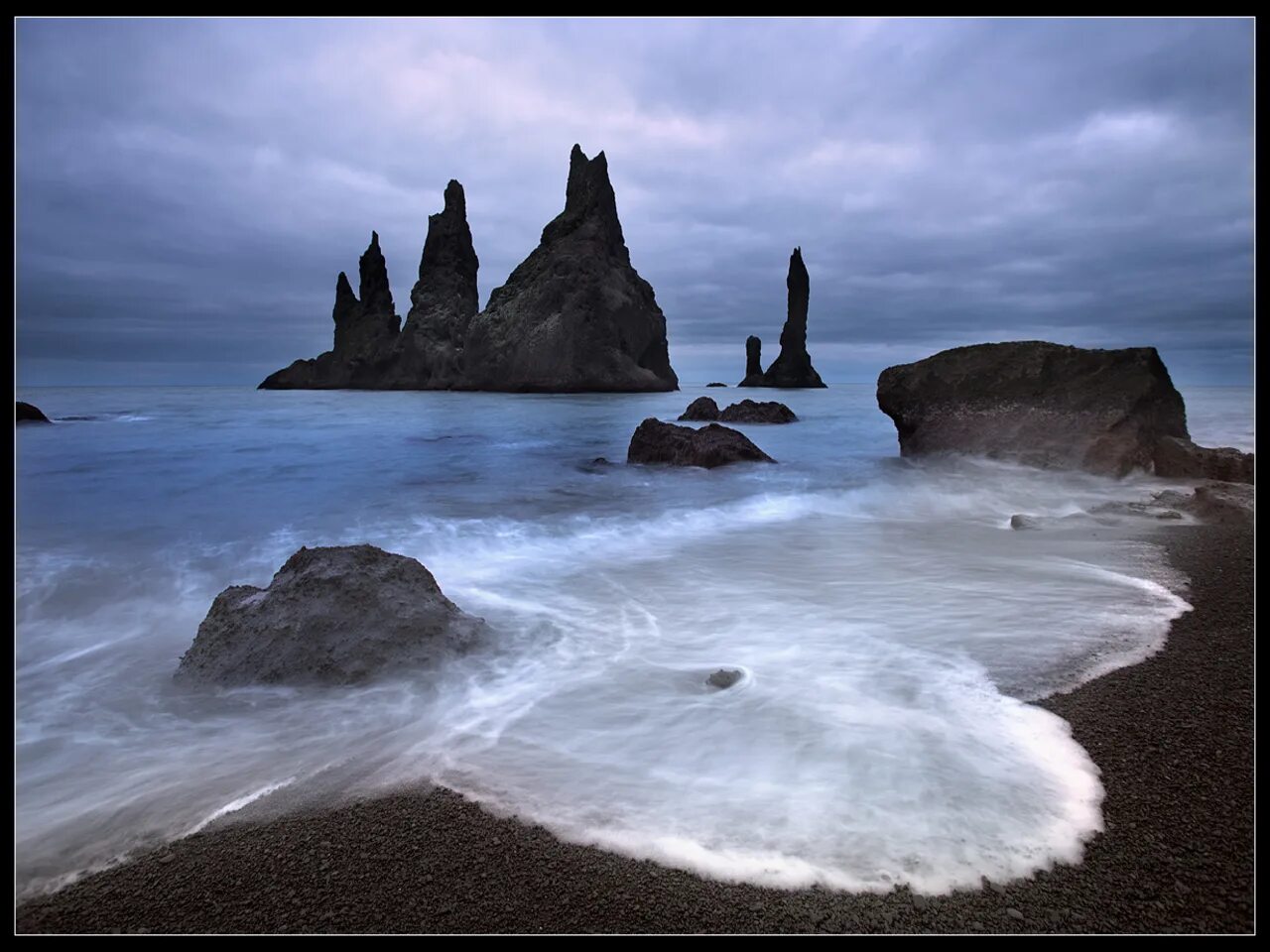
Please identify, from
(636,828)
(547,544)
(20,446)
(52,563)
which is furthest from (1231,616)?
(20,446)

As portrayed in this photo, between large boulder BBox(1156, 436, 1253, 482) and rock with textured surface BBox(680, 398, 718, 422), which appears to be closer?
large boulder BBox(1156, 436, 1253, 482)

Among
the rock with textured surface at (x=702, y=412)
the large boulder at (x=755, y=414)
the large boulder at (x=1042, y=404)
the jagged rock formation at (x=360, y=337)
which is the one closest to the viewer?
the large boulder at (x=1042, y=404)

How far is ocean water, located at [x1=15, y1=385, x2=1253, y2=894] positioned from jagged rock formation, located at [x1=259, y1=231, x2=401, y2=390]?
73930mm

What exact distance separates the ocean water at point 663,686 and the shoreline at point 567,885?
0.26ft

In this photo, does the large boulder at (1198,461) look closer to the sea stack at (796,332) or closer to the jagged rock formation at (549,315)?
the jagged rock formation at (549,315)

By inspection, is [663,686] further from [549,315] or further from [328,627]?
[549,315]

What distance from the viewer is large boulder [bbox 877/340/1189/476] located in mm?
9172

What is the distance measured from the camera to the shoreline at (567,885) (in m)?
1.52

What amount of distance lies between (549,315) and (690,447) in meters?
47.7

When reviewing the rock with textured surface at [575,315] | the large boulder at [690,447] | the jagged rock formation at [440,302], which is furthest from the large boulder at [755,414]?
the jagged rock formation at [440,302]

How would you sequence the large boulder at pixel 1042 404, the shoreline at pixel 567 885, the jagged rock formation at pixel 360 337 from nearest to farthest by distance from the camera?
the shoreline at pixel 567 885
the large boulder at pixel 1042 404
the jagged rock formation at pixel 360 337

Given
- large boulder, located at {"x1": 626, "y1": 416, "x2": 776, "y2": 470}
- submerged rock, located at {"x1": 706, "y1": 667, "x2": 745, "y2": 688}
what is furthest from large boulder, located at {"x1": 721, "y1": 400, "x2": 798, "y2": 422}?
submerged rock, located at {"x1": 706, "y1": 667, "x2": 745, "y2": 688}

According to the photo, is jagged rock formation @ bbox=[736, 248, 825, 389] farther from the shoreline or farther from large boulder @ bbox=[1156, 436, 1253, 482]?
the shoreline

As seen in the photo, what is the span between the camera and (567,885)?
1649 millimetres
